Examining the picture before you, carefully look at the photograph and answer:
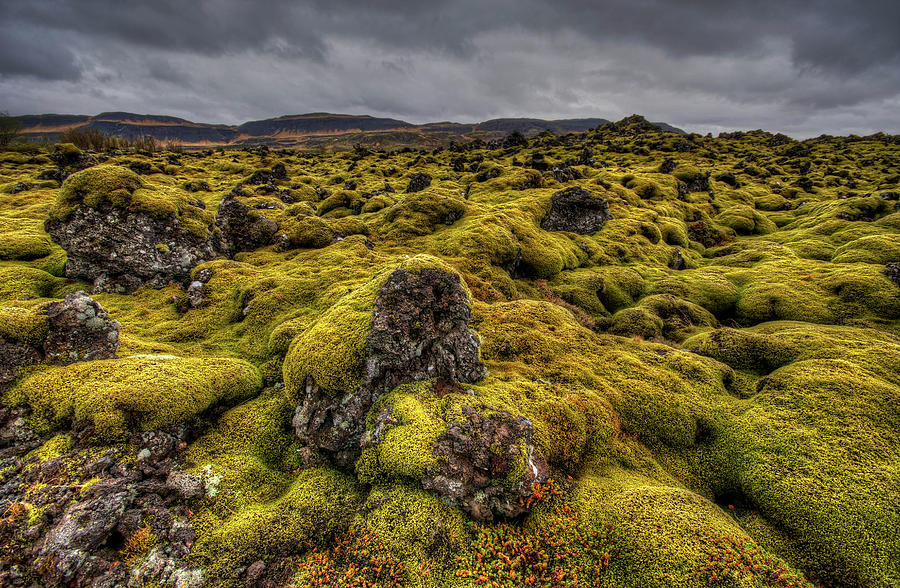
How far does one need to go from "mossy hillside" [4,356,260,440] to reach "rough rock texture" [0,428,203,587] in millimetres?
458

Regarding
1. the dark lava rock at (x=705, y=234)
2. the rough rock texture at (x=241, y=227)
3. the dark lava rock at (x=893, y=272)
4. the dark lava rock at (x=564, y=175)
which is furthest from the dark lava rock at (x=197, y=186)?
the dark lava rock at (x=893, y=272)

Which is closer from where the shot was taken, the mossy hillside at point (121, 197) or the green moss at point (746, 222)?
the mossy hillside at point (121, 197)

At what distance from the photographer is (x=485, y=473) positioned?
6410 millimetres

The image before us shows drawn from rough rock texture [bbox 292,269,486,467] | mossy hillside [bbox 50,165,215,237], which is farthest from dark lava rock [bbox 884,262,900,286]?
mossy hillside [bbox 50,165,215,237]

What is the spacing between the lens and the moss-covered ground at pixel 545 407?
5699 mm

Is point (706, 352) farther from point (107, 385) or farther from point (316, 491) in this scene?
point (107, 385)

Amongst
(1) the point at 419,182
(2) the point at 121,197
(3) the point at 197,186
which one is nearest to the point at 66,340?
(2) the point at 121,197

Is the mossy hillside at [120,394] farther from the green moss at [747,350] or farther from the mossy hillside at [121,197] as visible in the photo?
the green moss at [747,350]

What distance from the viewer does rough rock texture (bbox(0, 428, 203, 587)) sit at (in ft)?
16.5

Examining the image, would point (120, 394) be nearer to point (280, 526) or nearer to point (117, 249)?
point (280, 526)

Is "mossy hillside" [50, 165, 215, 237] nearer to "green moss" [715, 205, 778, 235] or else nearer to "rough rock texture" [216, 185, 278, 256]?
"rough rock texture" [216, 185, 278, 256]

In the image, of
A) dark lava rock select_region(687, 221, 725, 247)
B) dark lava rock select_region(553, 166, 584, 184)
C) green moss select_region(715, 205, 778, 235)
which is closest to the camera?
dark lava rock select_region(687, 221, 725, 247)

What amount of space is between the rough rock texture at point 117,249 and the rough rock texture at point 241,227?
308 centimetres

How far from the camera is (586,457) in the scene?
7.71 metres
